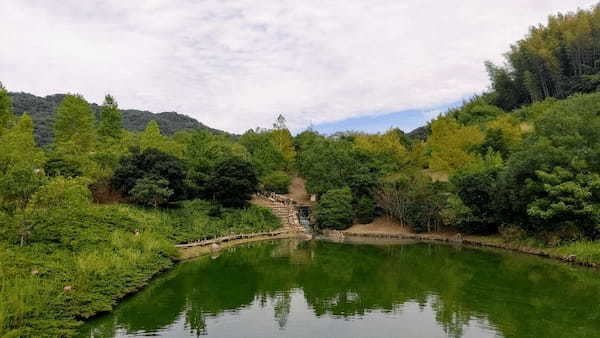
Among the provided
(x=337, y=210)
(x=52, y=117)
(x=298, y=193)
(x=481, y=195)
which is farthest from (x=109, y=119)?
(x=52, y=117)

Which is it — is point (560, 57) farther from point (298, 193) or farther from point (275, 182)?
point (275, 182)

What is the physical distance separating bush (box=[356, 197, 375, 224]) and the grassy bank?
1579 centimetres

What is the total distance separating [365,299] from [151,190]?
19.9 metres

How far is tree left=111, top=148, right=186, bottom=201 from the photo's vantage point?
32.4 m

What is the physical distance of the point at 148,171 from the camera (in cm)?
3284

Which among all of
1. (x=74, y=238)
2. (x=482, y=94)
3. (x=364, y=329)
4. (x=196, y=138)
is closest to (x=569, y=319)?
A: (x=364, y=329)

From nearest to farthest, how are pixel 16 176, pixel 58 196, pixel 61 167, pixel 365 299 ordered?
pixel 365 299 < pixel 16 176 < pixel 58 196 < pixel 61 167

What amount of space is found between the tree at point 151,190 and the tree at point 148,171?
1.15ft

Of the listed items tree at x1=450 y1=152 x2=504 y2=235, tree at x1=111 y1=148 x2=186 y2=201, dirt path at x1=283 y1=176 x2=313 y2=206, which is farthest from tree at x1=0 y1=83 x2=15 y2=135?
tree at x1=450 y1=152 x2=504 y2=235

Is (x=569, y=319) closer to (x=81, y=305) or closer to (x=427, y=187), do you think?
(x=81, y=305)

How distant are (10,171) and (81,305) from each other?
7.04 m

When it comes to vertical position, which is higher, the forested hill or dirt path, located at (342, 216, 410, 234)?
the forested hill

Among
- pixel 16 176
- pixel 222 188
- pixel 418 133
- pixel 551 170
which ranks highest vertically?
pixel 418 133

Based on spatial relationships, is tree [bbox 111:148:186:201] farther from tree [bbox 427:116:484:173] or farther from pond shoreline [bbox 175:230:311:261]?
tree [bbox 427:116:484:173]
